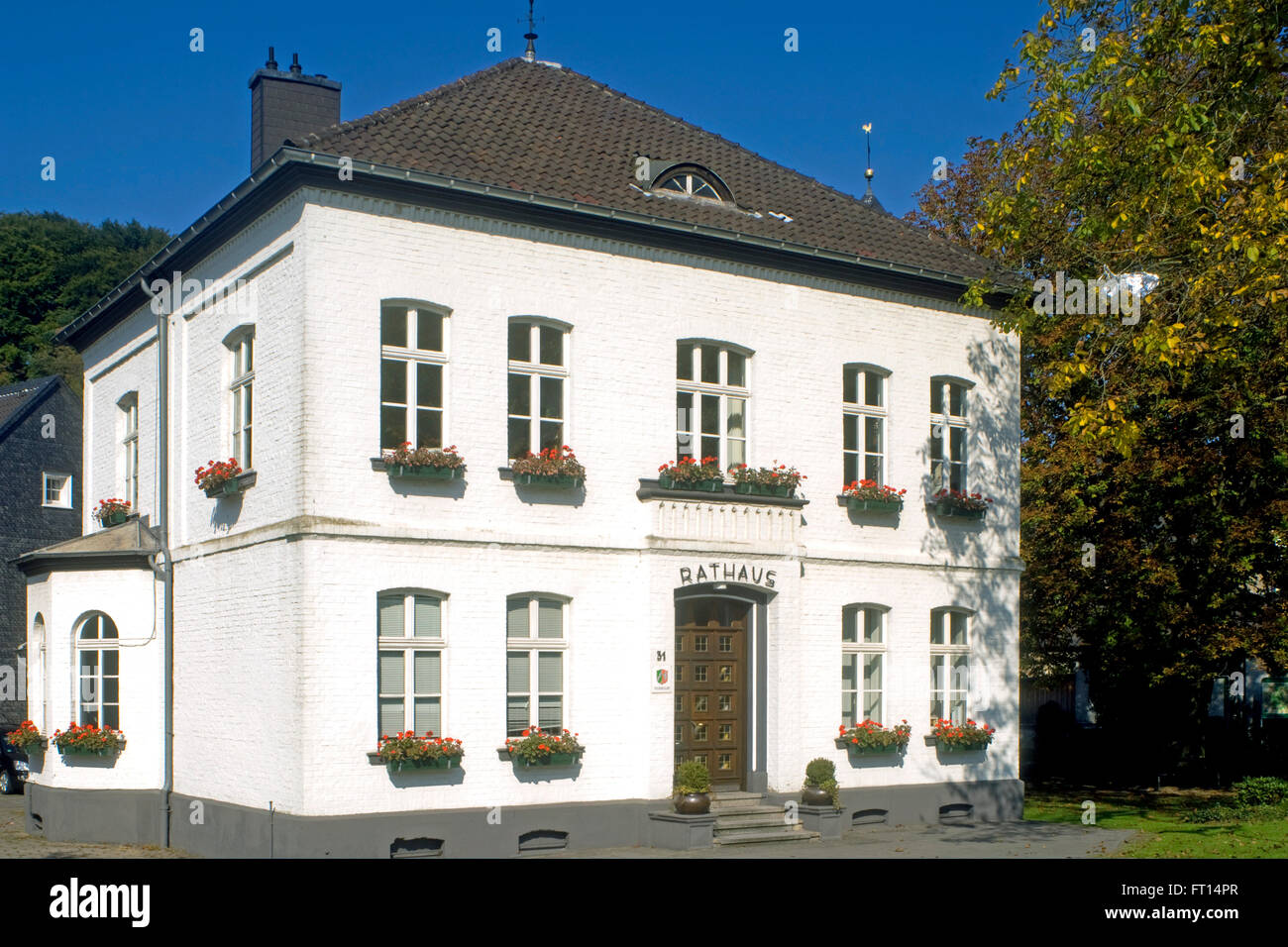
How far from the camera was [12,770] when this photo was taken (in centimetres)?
2894

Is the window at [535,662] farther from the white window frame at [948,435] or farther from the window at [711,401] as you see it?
the white window frame at [948,435]

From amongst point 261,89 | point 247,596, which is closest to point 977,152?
point 261,89

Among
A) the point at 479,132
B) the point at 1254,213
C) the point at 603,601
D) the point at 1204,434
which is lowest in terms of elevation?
the point at 603,601

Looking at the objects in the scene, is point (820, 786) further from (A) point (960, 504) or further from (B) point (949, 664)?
(A) point (960, 504)

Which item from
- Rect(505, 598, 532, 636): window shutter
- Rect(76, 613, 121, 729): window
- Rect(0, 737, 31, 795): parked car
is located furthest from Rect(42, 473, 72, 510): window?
Rect(505, 598, 532, 636): window shutter

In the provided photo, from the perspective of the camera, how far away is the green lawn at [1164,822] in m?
16.4

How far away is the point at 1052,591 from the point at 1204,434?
3.92 meters

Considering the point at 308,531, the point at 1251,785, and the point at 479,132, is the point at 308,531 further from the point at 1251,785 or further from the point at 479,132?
the point at 1251,785

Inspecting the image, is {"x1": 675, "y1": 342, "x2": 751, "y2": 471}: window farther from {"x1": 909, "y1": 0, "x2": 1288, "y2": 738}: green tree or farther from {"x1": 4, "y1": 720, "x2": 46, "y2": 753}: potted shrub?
{"x1": 4, "y1": 720, "x2": 46, "y2": 753}: potted shrub

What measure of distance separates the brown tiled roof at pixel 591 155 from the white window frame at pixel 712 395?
1.67 metres

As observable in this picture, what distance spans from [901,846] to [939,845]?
0.52 metres

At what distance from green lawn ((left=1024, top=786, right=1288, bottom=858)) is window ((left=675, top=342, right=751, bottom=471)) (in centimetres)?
712

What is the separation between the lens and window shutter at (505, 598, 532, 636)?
17547 mm
